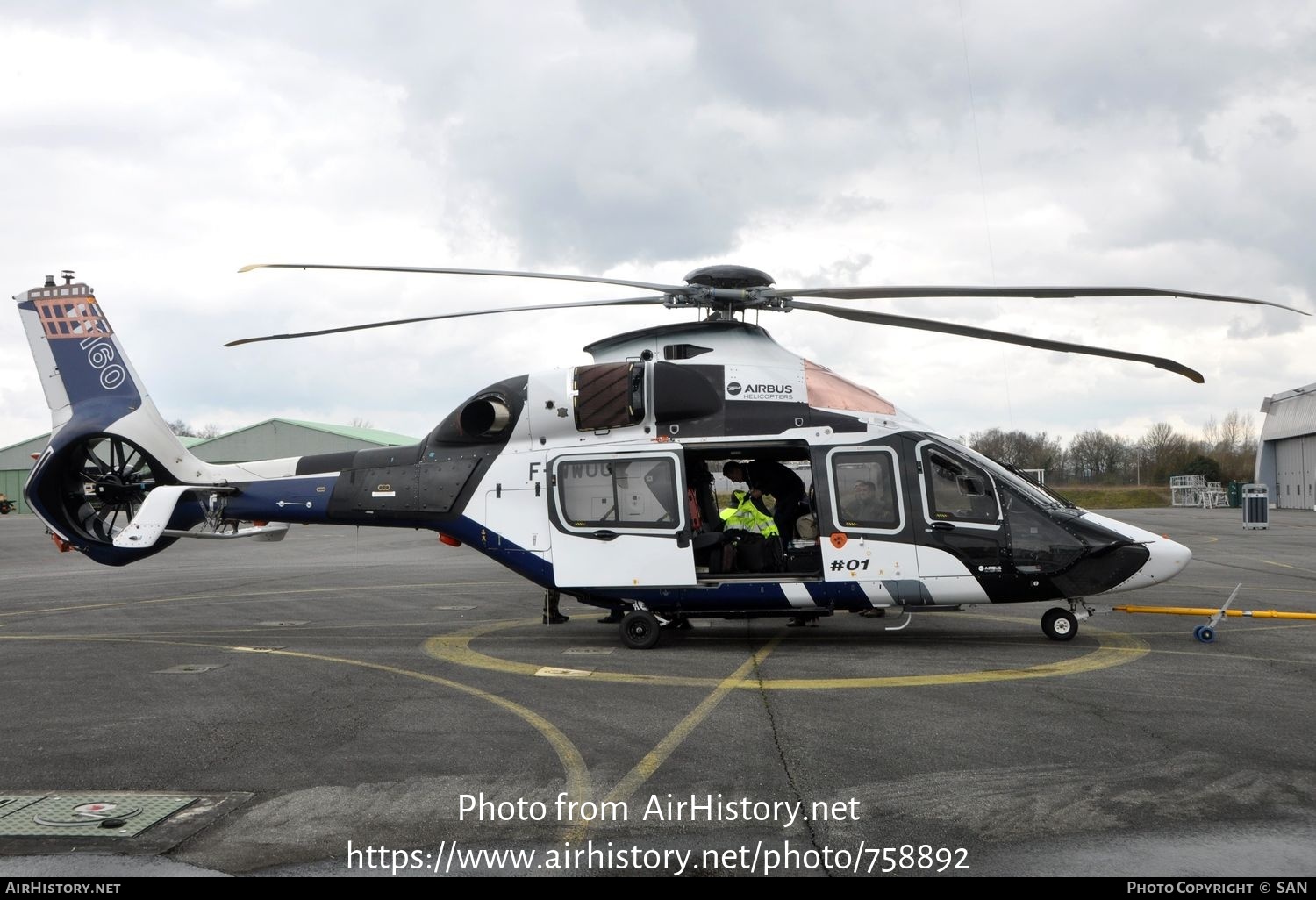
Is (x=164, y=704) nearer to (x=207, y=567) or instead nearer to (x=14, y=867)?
(x=14, y=867)

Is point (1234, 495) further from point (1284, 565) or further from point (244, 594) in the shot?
point (244, 594)

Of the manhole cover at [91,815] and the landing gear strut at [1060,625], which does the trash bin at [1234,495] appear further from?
the manhole cover at [91,815]

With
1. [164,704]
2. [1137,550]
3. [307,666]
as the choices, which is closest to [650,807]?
[164,704]

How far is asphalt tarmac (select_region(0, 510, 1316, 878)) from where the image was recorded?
197 inches

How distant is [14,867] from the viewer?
4879 millimetres

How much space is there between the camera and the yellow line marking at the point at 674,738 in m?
5.91

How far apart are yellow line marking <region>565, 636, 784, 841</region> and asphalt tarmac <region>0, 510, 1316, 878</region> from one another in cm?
4

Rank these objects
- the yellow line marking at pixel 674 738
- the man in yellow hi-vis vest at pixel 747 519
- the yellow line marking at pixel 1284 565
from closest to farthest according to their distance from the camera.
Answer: the yellow line marking at pixel 674 738 < the man in yellow hi-vis vest at pixel 747 519 < the yellow line marking at pixel 1284 565

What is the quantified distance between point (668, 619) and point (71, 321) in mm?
9357

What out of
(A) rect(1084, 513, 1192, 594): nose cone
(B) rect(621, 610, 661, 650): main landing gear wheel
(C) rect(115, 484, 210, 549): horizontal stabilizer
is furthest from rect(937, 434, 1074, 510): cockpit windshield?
(C) rect(115, 484, 210, 549): horizontal stabilizer

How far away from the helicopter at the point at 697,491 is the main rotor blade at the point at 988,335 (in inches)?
1.3

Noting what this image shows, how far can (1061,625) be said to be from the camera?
1134cm

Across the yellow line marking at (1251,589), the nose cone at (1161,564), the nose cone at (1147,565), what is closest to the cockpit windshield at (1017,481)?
the nose cone at (1147,565)

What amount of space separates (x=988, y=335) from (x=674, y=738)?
21.5 feet
